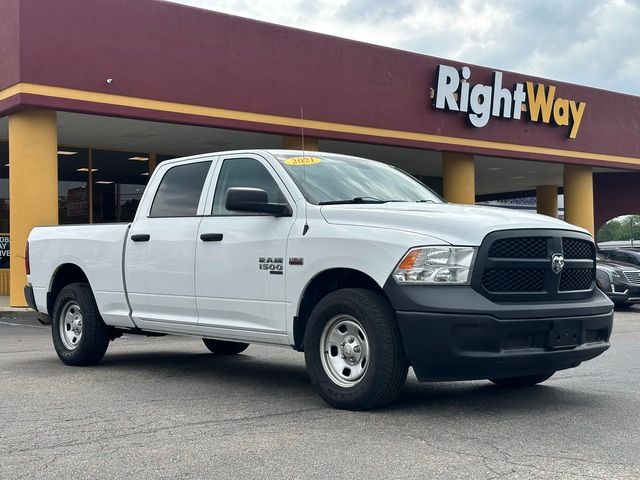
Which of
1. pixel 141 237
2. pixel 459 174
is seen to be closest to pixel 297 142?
pixel 459 174

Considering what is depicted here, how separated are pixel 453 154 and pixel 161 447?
796 inches

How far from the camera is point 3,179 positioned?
22.4m

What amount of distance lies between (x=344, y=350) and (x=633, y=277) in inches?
556

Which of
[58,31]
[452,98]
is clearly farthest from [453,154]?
[58,31]

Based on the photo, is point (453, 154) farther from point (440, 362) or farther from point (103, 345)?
point (440, 362)

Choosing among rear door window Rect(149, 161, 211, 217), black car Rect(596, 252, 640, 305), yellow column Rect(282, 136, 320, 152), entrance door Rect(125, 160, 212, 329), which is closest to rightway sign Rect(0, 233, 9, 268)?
yellow column Rect(282, 136, 320, 152)

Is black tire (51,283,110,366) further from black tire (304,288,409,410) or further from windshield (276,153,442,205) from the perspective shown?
black tire (304,288,409,410)

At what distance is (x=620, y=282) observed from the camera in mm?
18438

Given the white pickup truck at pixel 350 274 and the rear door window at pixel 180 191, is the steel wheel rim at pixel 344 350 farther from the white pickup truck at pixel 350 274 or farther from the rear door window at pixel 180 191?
the rear door window at pixel 180 191

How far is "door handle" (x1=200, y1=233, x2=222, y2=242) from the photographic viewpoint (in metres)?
7.16

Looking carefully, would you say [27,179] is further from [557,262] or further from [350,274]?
Answer: [557,262]

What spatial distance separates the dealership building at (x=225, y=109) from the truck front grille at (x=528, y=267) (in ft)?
40.8

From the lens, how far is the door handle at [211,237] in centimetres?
716

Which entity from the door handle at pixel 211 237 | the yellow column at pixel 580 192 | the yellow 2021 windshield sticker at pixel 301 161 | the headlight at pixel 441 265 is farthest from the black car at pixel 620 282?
the headlight at pixel 441 265
